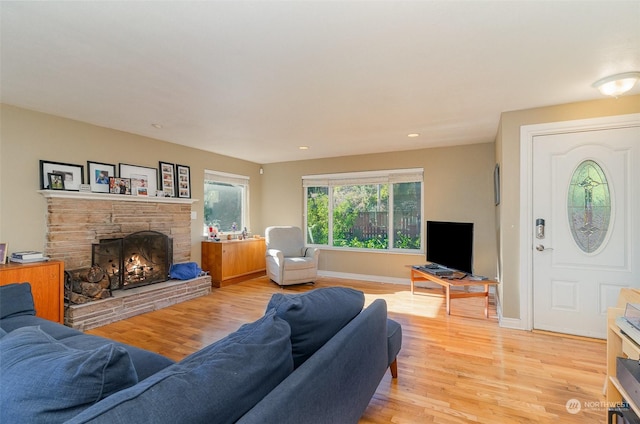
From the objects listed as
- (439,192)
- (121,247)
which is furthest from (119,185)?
(439,192)

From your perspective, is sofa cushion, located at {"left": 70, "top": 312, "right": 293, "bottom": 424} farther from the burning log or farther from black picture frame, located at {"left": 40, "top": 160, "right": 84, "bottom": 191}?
black picture frame, located at {"left": 40, "top": 160, "right": 84, "bottom": 191}

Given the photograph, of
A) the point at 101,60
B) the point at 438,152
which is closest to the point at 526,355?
the point at 438,152

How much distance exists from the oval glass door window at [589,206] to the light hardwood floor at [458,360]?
1009 millimetres

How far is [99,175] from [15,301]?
202 centimetres

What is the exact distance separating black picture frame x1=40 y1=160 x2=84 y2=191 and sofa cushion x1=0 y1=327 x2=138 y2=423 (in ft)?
10.7

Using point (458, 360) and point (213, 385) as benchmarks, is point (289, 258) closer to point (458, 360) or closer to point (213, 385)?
point (458, 360)

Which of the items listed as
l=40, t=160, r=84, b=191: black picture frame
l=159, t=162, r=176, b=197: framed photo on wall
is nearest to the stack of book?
l=40, t=160, r=84, b=191: black picture frame

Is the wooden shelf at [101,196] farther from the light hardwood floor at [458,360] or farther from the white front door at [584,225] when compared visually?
the white front door at [584,225]

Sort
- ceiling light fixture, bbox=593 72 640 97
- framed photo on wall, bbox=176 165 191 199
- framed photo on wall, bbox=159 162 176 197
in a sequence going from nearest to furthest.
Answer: ceiling light fixture, bbox=593 72 640 97, framed photo on wall, bbox=159 162 176 197, framed photo on wall, bbox=176 165 191 199

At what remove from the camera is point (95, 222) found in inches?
144

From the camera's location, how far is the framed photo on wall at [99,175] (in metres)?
3.63

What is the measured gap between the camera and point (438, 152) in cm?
489

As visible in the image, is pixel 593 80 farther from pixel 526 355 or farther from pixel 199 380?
pixel 199 380

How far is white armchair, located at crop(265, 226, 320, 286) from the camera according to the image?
4.88 metres
